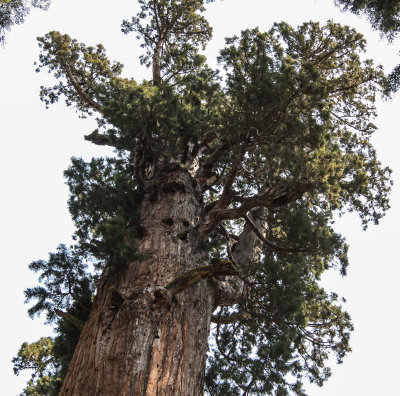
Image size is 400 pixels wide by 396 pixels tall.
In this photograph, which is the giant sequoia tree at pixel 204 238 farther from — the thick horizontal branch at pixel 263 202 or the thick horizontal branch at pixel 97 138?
the thick horizontal branch at pixel 97 138

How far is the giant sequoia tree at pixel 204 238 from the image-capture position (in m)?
4.24

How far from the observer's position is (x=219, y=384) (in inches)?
253

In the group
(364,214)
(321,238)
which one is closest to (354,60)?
(364,214)

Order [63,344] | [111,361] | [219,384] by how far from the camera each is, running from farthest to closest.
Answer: [219,384]
[63,344]
[111,361]

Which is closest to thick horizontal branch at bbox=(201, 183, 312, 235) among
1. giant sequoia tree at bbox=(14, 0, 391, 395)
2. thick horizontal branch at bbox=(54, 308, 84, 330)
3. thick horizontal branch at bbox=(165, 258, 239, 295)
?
giant sequoia tree at bbox=(14, 0, 391, 395)

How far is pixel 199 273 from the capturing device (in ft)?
14.4

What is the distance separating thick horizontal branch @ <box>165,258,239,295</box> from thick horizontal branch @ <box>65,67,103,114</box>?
239 inches

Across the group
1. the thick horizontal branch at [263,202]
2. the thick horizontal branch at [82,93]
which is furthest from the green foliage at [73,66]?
the thick horizontal branch at [263,202]

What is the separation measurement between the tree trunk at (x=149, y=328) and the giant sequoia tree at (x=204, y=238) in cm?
2

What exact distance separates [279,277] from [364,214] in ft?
6.71

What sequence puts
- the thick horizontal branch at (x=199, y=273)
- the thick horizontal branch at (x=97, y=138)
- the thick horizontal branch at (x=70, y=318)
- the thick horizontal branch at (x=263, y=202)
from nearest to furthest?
the thick horizontal branch at (x=199, y=273) → the thick horizontal branch at (x=70, y=318) → the thick horizontal branch at (x=263, y=202) → the thick horizontal branch at (x=97, y=138)

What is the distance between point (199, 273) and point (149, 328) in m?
0.73

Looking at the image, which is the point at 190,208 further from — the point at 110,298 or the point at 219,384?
the point at 219,384

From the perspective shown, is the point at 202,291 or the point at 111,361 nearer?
the point at 111,361
